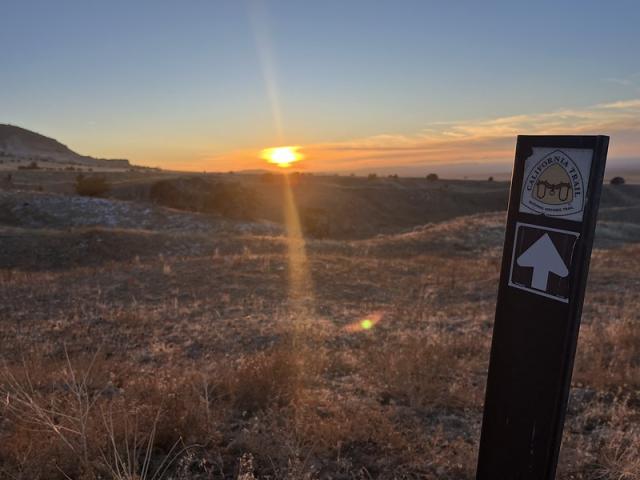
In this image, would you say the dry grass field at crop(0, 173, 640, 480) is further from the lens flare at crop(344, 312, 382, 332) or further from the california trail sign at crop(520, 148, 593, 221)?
the california trail sign at crop(520, 148, 593, 221)

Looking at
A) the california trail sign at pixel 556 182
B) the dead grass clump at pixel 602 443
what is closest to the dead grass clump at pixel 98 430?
the california trail sign at pixel 556 182

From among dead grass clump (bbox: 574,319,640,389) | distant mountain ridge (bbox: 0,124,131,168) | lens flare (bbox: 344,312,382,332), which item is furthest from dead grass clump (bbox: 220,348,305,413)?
distant mountain ridge (bbox: 0,124,131,168)

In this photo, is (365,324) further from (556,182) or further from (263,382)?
(556,182)

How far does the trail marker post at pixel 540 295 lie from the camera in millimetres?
1751

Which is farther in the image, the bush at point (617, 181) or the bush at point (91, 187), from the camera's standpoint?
the bush at point (617, 181)

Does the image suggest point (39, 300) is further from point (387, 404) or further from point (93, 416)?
point (387, 404)

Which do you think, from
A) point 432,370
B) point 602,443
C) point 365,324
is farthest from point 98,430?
point 365,324

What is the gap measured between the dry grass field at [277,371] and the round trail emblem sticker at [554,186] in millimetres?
1748

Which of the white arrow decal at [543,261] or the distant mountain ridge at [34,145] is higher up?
the distant mountain ridge at [34,145]

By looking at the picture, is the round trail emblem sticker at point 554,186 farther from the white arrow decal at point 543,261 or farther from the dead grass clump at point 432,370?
the dead grass clump at point 432,370

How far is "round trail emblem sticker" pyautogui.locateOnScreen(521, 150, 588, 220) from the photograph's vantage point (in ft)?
5.75

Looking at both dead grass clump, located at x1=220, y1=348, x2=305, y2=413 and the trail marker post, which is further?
dead grass clump, located at x1=220, y1=348, x2=305, y2=413

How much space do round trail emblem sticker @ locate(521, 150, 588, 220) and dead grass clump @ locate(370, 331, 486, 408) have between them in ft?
9.57

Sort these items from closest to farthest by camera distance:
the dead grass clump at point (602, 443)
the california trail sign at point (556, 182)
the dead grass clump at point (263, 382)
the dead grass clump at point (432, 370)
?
the california trail sign at point (556, 182)
the dead grass clump at point (602, 443)
the dead grass clump at point (263, 382)
the dead grass clump at point (432, 370)
